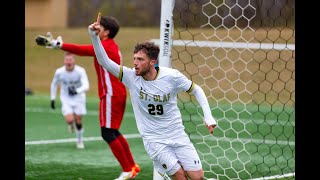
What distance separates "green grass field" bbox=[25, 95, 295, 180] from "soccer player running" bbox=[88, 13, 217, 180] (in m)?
1.99

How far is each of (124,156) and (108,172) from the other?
2.20 ft

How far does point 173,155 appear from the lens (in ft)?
23.1

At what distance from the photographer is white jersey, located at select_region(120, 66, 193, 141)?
7.05 meters

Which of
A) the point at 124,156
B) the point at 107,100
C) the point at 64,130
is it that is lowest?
the point at 64,130

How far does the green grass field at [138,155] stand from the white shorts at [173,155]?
196 cm

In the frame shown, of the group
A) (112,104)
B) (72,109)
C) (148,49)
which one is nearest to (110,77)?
(112,104)

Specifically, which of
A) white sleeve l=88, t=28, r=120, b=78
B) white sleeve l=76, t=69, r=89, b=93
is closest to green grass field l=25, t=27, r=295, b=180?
white sleeve l=76, t=69, r=89, b=93

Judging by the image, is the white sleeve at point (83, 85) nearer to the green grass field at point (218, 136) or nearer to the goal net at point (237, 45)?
the green grass field at point (218, 136)

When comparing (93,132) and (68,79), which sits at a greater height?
(68,79)

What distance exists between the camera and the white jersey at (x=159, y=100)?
7.05 meters

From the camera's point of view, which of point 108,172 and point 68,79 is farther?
point 68,79
